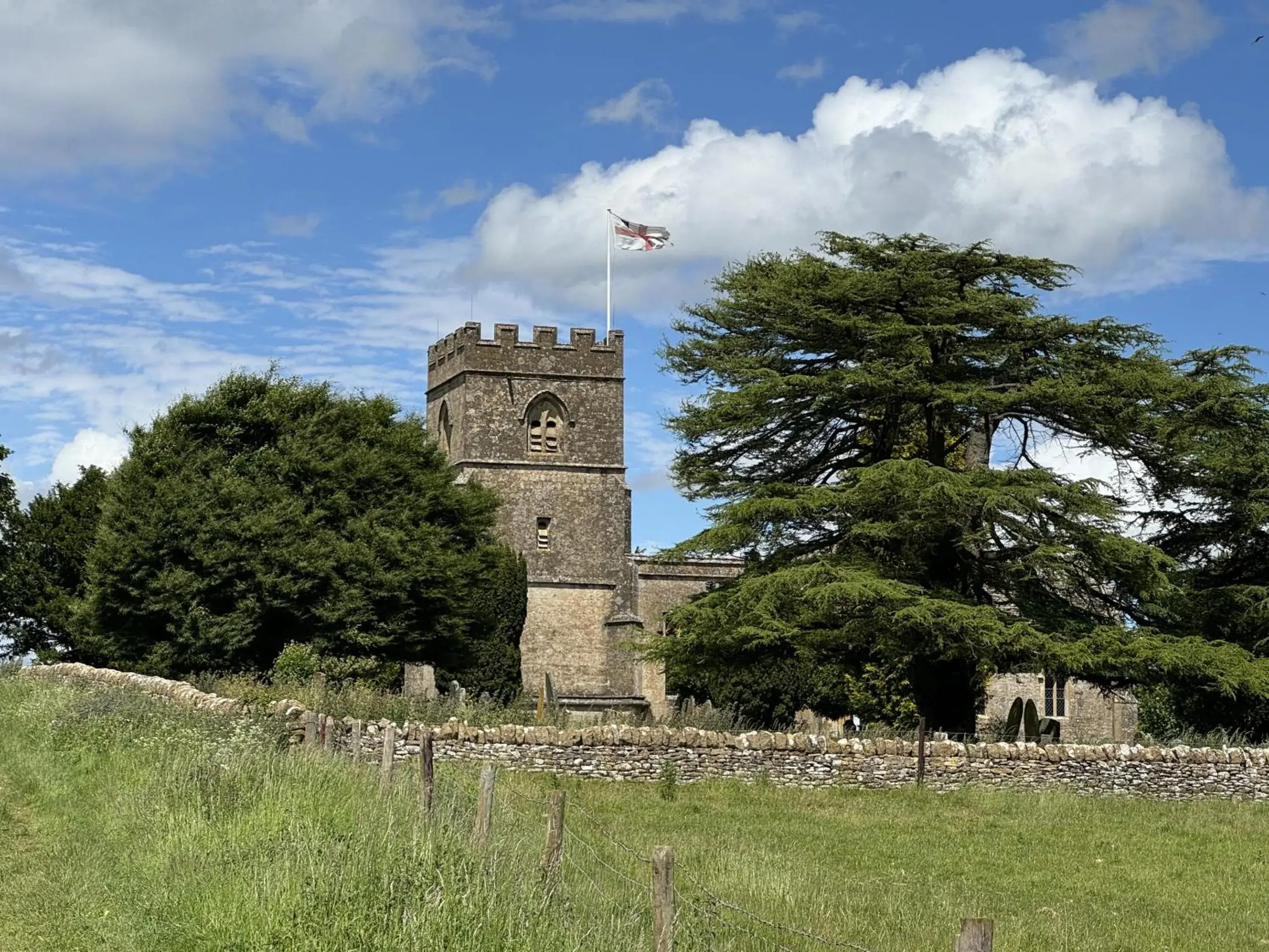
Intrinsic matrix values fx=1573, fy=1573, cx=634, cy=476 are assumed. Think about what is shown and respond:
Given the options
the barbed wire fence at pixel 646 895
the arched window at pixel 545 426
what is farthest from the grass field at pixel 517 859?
the arched window at pixel 545 426

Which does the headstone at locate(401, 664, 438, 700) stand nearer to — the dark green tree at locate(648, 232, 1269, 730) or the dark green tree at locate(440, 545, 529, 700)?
the dark green tree at locate(440, 545, 529, 700)

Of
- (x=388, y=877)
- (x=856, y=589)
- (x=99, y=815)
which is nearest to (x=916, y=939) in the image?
(x=388, y=877)

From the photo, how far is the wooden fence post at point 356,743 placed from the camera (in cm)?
1608

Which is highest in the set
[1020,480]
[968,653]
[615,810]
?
[1020,480]

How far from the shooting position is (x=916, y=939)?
11.5 metres

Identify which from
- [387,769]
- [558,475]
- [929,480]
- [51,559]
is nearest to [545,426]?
[558,475]

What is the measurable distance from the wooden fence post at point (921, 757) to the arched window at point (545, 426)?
111 feet

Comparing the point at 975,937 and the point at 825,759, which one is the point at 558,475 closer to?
the point at 825,759

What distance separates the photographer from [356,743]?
54.1 feet

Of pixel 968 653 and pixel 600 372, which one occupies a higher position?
pixel 600 372

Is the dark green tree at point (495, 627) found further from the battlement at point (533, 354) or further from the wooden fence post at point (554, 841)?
the wooden fence post at point (554, 841)

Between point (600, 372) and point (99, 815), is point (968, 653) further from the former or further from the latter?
point (600, 372)

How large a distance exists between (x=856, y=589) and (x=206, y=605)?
53.3ft

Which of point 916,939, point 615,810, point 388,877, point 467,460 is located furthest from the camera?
point 467,460
